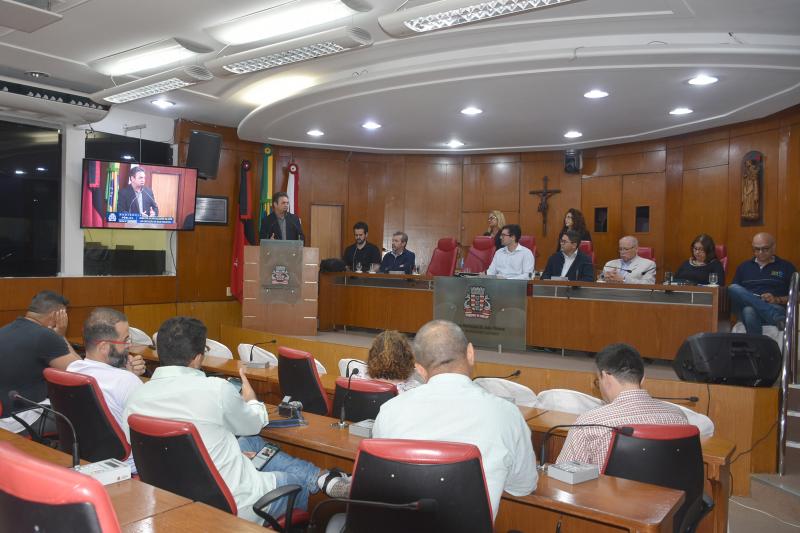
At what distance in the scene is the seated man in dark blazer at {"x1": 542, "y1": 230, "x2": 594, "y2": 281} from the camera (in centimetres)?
659

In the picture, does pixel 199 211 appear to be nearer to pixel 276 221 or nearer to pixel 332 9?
→ pixel 276 221

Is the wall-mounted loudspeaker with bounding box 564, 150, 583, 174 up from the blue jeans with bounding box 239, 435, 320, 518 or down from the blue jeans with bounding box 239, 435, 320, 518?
up

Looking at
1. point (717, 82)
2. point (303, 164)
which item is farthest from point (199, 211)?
point (717, 82)

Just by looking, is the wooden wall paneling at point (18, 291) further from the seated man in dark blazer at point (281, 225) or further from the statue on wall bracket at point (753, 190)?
the statue on wall bracket at point (753, 190)

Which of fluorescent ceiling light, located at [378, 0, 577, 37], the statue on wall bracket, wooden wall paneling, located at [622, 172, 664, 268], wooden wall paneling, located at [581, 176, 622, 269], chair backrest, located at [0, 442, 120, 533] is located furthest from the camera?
wooden wall paneling, located at [581, 176, 622, 269]

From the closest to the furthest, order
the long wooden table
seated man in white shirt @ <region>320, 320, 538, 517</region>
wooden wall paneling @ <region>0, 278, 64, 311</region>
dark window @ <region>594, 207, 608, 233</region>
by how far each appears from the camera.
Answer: seated man in white shirt @ <region>320, 320, 538, 517</region> < the long wooden table < wooden wall paneling @ <region>0, 278, 64, 311</region> < dark window @ <region>594, 207, 608, 233</region>

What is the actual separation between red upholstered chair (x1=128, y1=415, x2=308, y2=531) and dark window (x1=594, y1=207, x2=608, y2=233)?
8152mm

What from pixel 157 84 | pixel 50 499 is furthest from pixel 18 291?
pixel 50 499

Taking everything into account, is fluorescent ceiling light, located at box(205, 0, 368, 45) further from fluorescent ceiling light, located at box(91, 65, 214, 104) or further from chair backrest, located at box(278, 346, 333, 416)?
chair backrest, located at box(278, 346, 333, 416)

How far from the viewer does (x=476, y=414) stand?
1.94 m

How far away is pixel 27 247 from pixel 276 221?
303cm

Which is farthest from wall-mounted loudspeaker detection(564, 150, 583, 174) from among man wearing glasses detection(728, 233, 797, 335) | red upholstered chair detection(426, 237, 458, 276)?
man wearing glasses detection(728, 233, 797, 335)

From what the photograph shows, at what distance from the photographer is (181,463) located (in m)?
2.14

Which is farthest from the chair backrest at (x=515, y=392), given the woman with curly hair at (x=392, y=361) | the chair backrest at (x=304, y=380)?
the chair backrest at (x=304, y=380)
